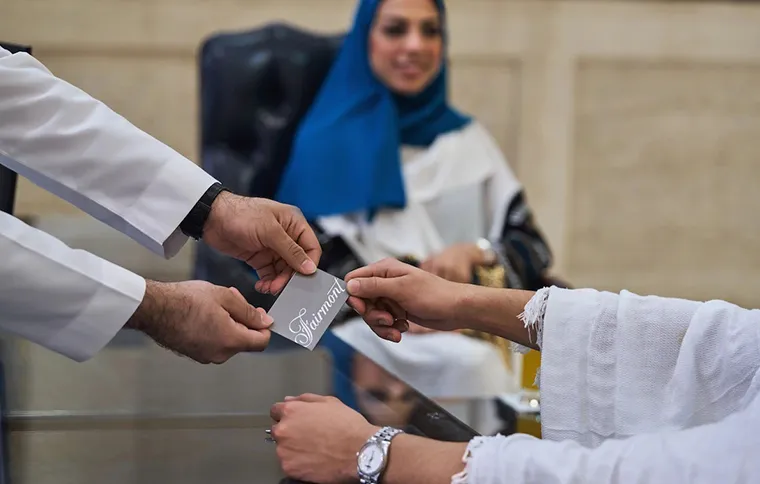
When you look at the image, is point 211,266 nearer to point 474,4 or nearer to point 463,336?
point 463,336

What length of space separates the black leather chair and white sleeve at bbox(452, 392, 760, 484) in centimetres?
184

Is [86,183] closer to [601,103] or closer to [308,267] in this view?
[308,267]

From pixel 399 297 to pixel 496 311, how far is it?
0.44ft

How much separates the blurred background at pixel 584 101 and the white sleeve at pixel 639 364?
2171 millimetres

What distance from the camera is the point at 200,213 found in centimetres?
126

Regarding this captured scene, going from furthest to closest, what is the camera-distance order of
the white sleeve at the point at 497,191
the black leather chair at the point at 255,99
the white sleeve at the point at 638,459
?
1. the black leather chair at the point at 255,99
2. the white sleeve at the point at 497,191
3. the white sleeve at the point at 638,459

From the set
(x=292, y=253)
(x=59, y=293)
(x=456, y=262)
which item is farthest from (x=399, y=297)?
(x=456, y=262)

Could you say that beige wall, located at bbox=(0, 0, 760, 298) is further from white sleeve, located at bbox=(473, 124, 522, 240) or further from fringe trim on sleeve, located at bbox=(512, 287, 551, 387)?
fringe trim on sleeve, located at bbox=(512, 287, 551, 387)

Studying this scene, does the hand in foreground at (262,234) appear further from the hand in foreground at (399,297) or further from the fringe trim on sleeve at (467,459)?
the fringe trim on sleeve at (467,459)

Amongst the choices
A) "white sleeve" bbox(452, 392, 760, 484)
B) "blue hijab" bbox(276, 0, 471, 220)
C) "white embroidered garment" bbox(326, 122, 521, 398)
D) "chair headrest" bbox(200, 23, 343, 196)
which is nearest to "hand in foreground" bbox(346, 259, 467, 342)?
"white sleeve" bbox(452, 392, 760, 484)

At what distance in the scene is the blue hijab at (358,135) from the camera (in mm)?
2459

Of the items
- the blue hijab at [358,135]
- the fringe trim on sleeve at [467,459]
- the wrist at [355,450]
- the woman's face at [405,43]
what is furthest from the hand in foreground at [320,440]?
the woman's face at [405,43]

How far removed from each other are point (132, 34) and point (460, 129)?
1.41 meters

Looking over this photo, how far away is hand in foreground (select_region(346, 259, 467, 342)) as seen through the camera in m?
1.21
